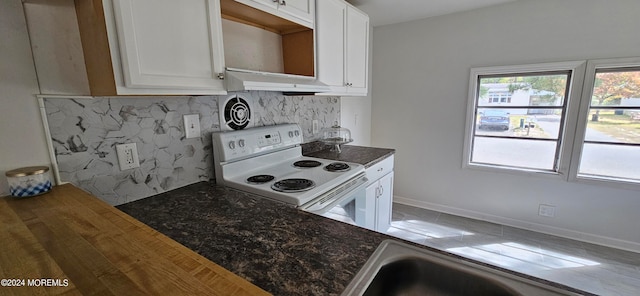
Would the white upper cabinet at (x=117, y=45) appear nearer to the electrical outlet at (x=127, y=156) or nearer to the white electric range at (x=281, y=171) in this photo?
the electrical outlet at (x=127, y=156)

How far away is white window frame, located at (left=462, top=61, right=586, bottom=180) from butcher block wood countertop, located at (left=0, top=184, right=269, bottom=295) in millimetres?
3031

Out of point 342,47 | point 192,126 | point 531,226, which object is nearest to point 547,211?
point 531,226

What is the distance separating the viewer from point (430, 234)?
106 inches

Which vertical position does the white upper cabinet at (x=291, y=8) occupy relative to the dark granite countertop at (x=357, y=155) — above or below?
above

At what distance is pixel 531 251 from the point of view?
7.80 ft

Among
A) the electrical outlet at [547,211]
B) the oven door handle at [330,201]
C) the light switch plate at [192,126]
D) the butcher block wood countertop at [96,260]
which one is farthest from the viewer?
the electrical outlet at [547,211]

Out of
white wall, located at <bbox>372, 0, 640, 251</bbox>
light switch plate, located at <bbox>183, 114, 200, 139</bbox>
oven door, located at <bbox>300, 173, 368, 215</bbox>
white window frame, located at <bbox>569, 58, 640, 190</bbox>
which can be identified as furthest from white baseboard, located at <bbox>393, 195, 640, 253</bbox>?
light switch plate, located at <bbox>183, 114, 200, 139</bbox>

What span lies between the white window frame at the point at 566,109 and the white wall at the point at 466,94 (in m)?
0.06

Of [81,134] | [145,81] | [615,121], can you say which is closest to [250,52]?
[145,81]

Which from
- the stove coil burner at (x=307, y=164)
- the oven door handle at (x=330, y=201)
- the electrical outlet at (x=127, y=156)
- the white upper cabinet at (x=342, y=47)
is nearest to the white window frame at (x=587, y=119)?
the white upper cabinet at (x=342, y=47)

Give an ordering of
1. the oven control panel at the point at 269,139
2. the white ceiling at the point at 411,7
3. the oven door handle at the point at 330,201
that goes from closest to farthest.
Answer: the oven door handle at the point at 330,201, the oven control panel at the point at 269,139, the white ceiling at the point at 411,7

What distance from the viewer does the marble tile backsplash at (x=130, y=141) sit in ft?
3.47

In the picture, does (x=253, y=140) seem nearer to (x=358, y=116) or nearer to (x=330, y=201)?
(x=330, y=201)

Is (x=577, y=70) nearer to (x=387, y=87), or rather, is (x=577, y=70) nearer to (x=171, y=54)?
(x=387, y=87)
